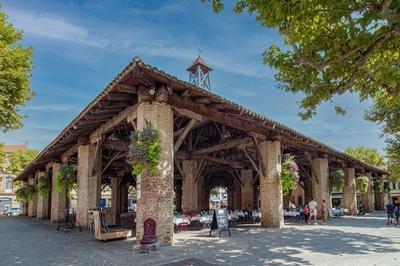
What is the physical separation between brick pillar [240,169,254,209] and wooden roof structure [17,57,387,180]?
237 inches

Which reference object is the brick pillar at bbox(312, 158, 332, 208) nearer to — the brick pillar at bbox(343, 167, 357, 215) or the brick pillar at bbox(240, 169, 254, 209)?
the brick pillar at bbox(240, 169, 254, 209)

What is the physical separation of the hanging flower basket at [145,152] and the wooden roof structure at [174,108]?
4.54 ft

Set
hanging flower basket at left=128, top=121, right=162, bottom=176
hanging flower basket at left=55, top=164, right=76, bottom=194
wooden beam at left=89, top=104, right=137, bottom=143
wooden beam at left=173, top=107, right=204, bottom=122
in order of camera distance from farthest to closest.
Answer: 1. hanging flower basket at left=55, top=164, right=76, bottom=194
2. wooden beam at left=89, top=104, right=137, bottom=143
3. wooden beam at left=173, top=107, right=204, bottom=122
4. hanging flower basket at left=128, top=121, right=162, bottom=176

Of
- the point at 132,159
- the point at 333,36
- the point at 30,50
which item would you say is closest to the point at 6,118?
the point at 30,50

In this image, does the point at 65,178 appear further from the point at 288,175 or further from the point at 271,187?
the point at 288,175

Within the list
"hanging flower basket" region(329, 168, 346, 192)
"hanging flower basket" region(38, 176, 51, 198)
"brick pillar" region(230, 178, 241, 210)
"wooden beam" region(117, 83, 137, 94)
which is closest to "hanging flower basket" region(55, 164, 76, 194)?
"hanging flower basket" region(38, 176, 51, 198)

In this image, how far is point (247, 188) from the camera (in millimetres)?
21188

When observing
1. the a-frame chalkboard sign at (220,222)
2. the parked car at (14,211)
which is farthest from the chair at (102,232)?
the parked car at (14,211)

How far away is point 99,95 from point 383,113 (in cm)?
1691

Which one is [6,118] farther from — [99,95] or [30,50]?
[99,95]

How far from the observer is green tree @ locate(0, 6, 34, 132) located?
11.9 m

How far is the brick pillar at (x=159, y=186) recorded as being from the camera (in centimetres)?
816

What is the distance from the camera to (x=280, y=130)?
1319 cm

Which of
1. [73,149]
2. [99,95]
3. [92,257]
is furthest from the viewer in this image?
[73,149]
